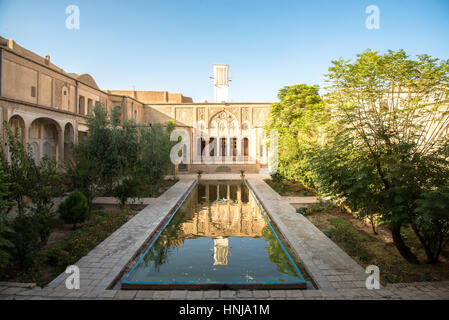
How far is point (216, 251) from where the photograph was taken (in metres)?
6.20

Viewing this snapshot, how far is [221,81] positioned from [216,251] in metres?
22.6

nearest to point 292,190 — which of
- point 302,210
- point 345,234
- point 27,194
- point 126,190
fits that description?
point 302,210

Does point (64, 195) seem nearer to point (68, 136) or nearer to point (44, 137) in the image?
point (44, 137)

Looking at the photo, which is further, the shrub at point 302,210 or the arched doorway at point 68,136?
the arched doorway at point 68,136

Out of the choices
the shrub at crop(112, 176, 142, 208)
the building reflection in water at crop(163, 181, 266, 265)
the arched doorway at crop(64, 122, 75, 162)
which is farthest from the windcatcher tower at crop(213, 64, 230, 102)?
the shrub at crop(112, 176, 142, 208)

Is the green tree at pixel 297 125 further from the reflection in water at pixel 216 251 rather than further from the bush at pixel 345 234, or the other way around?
the bush at pixel 345 234

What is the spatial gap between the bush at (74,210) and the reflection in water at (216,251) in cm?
204

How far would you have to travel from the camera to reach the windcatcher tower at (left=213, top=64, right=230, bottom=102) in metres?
26.5

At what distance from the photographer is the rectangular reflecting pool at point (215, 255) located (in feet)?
14.7

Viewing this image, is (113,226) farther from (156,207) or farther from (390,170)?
(390,170)

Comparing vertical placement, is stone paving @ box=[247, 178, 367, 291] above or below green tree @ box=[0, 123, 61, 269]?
below

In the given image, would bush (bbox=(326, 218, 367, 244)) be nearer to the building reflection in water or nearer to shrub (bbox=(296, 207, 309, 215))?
shrub (bbox=(296, 207, 309, 215))

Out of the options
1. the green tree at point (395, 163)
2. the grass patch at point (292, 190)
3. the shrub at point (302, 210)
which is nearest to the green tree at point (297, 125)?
the grass patch at point (292, 190)

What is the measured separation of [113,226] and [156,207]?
2.56m
